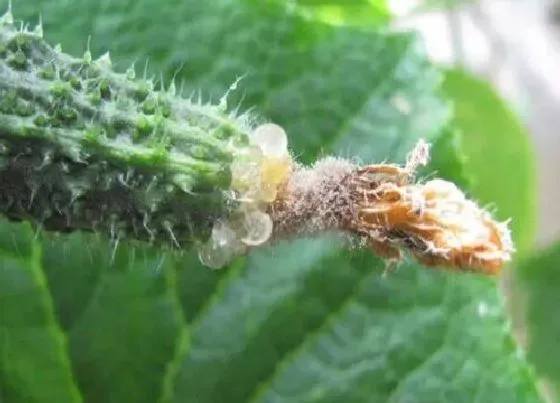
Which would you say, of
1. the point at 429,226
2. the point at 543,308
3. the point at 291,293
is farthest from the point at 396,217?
the point at 543,308

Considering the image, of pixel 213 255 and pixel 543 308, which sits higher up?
pixel 543 308

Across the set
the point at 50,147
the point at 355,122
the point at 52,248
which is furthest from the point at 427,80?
the point at 50,147

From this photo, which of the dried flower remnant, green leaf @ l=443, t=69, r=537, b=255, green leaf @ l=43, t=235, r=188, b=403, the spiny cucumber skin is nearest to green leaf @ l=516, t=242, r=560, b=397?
green leaf @ l=443, t=69, r=537, b=255

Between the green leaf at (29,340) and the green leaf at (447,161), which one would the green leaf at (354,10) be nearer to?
the green leaf at (447,161)

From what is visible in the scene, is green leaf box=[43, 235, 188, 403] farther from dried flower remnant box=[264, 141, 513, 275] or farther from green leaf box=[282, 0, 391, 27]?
green leaf box=[282, 0, 391, 27]

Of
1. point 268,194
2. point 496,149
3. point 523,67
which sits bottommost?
point 268,194

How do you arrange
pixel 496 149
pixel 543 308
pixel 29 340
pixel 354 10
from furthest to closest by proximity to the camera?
pixel 496 149
pixel 543 308
pixel 354 10
pixel 29 340

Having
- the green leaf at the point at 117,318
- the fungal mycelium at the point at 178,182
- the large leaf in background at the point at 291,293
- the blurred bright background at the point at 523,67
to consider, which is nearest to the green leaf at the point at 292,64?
the large leaf in background at the point at 291,293

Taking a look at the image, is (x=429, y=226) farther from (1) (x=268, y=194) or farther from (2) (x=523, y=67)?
(2) (x=523, y=67)
